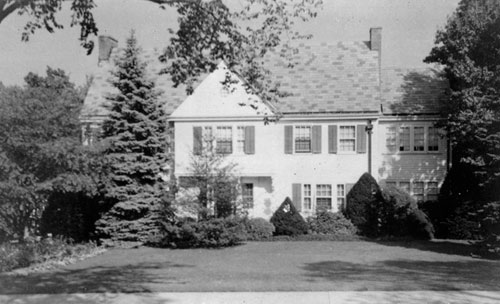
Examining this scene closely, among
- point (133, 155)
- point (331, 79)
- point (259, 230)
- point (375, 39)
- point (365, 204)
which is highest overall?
point (375, 39)

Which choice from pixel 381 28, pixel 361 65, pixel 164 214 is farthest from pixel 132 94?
pixel 381 28

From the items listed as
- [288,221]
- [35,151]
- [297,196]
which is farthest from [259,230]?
[35,151]

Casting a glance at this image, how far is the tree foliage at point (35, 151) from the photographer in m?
17.8

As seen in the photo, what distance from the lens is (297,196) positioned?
28.2 metres

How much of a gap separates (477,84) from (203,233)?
12.5m

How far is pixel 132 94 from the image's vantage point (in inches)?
944

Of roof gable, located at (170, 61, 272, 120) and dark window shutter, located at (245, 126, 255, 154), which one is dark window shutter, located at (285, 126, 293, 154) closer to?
dark window shutter, located at (245, 126, 255, 154)

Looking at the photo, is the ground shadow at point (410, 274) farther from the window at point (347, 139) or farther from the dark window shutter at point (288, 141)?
the dark window shutter at point (288, 141)

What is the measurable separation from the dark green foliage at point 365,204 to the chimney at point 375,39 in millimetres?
8311

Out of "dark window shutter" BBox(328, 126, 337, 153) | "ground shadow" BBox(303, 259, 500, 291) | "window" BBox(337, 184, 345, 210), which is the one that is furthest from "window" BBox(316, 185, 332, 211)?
"ground shadow" BBox(303, 259, 500, 291)

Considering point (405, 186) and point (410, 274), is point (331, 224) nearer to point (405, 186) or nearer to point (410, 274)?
point (405, 186)

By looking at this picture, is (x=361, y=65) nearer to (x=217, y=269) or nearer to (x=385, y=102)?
(x=385, y=102)

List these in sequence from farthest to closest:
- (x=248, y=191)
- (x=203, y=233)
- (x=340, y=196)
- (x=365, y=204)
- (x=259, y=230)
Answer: (x=248, y=191)
(x=340, y=196)
(x=365, y=204)
(x=259, y=230)
(x=203, y=233)

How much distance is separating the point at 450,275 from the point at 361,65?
1822cm
